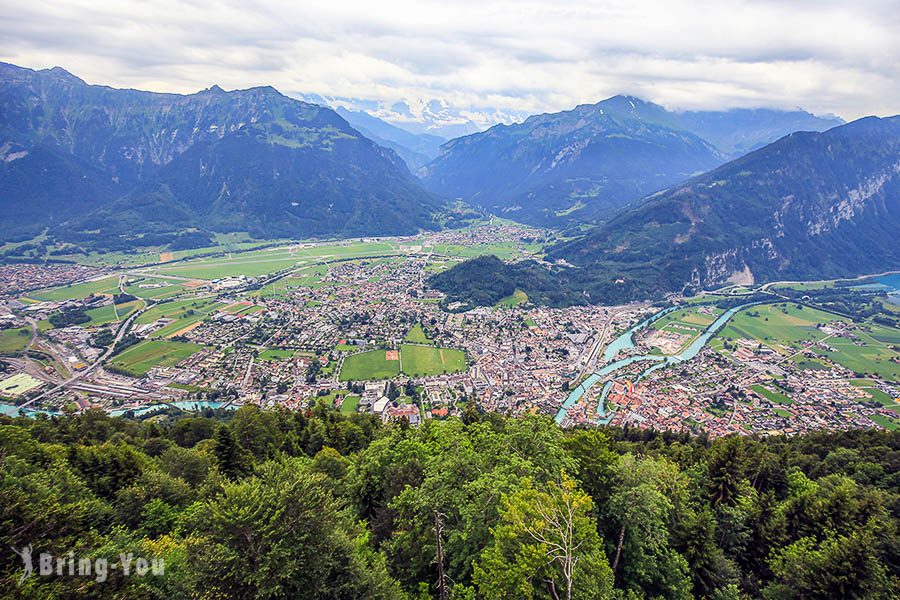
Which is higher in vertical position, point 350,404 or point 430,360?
point 430,360

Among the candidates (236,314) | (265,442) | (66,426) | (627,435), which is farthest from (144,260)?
(627,435)

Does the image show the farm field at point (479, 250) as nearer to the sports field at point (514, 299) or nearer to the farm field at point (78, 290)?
the sports field at point (514, 299)

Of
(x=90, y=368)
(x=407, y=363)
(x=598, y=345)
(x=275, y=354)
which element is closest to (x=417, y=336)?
(x=407, y=363)

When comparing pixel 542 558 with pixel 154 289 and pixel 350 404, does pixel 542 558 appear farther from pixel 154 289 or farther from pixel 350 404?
pixel 154 289

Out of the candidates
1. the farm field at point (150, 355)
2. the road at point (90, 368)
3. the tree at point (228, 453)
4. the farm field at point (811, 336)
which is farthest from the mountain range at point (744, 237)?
the tree at point (228, 453)

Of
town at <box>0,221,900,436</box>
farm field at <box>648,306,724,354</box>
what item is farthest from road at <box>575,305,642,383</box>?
farm field at <box>648,306,724,354</box>

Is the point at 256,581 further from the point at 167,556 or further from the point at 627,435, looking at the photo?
the point at 627,435
